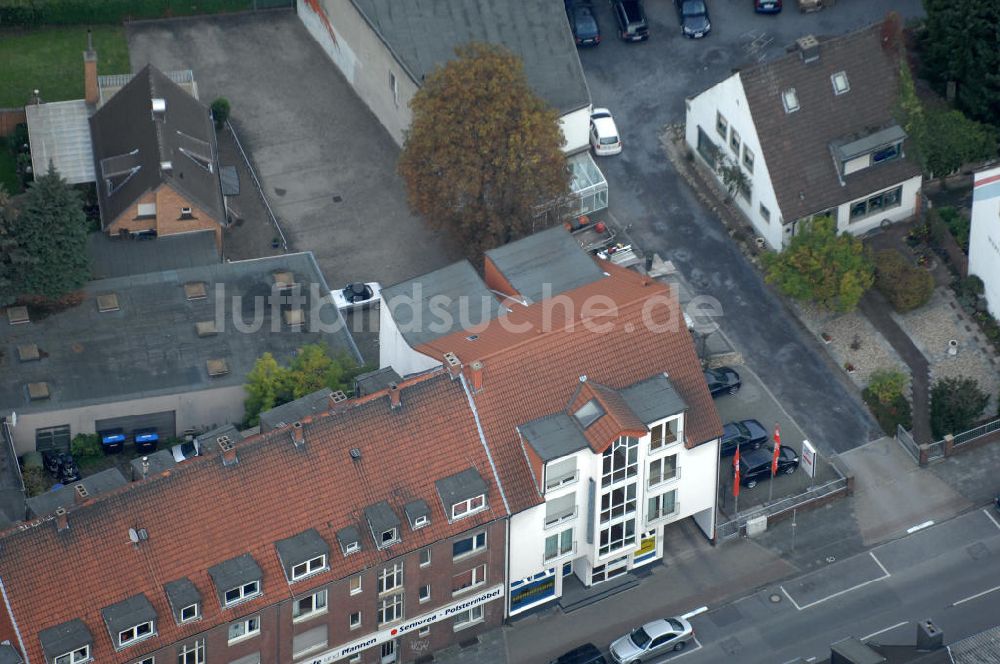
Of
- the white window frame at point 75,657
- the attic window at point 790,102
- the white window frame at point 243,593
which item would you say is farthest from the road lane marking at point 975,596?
the white window frame at point 75,657

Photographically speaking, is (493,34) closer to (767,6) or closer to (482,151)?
(482,151)

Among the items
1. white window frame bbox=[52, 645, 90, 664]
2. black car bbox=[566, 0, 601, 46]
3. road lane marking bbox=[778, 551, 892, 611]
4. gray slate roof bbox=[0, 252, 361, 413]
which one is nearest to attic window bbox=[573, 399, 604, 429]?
road lane marking bbox=[778, 551, 892, 611]

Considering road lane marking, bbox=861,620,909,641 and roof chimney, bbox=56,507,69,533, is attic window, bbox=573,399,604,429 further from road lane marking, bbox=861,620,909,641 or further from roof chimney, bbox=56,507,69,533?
roof chimney, bbox=56,507,69,533

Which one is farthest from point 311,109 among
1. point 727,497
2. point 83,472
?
point 727,497

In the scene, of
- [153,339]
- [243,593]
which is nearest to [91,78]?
[153,339]

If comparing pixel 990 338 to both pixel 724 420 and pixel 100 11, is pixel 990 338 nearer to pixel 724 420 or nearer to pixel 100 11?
pixel 724 420
